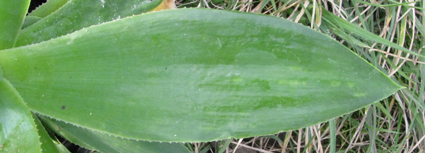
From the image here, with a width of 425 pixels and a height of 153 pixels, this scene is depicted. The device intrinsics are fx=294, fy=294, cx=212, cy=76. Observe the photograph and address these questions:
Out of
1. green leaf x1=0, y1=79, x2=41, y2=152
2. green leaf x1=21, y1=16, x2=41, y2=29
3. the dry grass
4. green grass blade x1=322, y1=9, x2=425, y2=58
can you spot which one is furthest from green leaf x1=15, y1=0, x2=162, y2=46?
green grass blade x1=322, y1=9, x2=425, y2=58

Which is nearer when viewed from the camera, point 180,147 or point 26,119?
point 26,119

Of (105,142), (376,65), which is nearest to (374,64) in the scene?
(376,65)

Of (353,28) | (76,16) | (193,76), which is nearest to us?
(193,76)

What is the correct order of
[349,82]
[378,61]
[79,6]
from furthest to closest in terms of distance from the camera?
[378,61] → [79,6] → [349,82]

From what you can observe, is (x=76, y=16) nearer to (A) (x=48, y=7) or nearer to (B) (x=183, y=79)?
(A) (x=48, y=7)

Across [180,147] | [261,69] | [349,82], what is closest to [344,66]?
[349,82]

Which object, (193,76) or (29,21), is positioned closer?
(193,76)

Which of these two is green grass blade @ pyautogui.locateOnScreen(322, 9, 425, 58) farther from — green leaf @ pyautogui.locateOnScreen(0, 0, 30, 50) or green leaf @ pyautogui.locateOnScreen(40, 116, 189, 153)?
green leaf @ pyautogui.locateOnScreen(0, 0, 30, 50)

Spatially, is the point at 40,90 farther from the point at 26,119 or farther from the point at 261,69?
the point at 261,69
